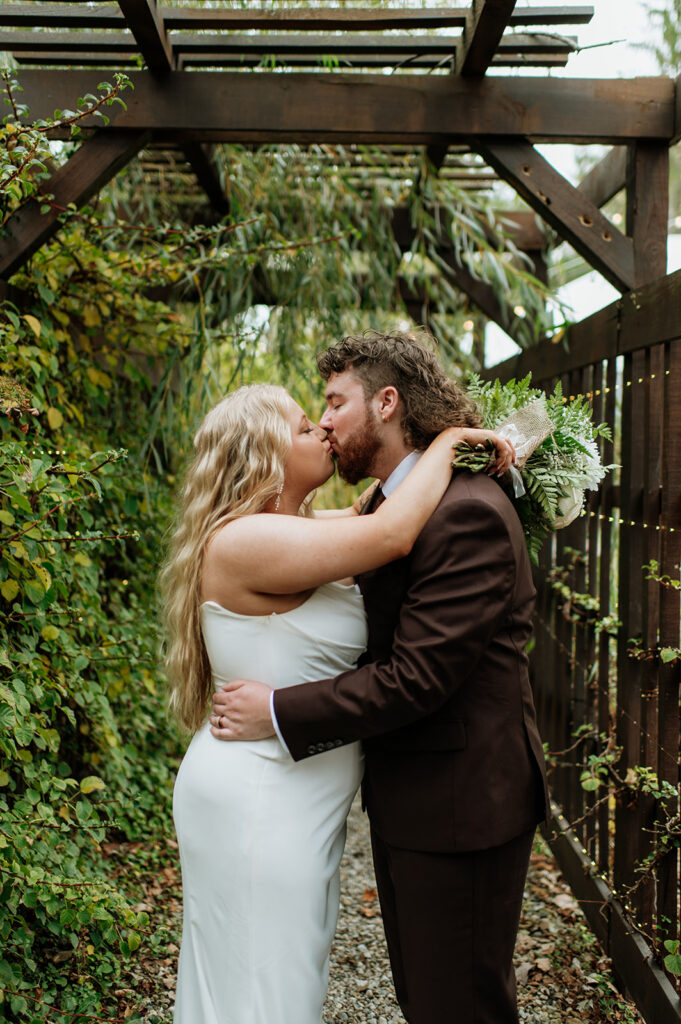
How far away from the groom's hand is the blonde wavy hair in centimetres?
20

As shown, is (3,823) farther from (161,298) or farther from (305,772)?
(161,298)

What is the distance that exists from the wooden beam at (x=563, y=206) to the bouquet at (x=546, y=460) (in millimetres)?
1129

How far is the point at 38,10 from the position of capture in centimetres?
262

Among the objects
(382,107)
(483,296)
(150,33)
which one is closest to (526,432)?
(382,107)

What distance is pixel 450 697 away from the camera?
173 centimetres

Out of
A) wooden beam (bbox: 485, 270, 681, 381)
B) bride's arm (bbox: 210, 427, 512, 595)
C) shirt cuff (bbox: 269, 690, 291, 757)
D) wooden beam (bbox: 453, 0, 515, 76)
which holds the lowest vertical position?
shirt cuff (bbox: 269, 690, 291, 757)

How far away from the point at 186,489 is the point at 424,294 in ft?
12.7

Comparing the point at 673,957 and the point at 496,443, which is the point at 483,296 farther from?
the point at 673,957

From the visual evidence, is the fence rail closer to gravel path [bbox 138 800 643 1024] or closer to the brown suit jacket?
gravel path [bbox 138 800 643 1024]

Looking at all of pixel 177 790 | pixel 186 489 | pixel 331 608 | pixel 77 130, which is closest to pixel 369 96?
pixel 77 130

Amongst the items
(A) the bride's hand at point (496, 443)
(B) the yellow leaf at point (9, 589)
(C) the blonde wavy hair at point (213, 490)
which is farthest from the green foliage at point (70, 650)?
(A) the bride's hand at point (496, 443)

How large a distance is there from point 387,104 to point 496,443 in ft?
5.42

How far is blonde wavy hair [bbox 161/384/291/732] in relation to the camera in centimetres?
193

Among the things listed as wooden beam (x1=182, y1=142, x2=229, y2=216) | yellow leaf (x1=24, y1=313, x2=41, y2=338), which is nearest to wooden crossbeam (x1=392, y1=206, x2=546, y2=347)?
wooden beam (x1=182, y1=142, x2=229, y2=216)
